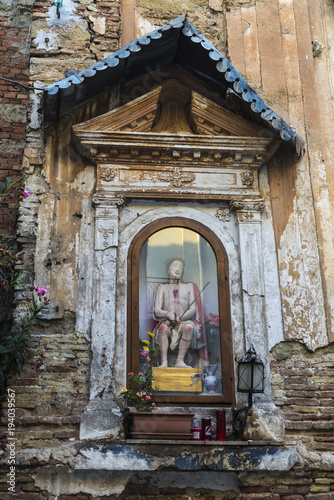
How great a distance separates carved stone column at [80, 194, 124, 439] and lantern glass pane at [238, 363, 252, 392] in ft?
3.89

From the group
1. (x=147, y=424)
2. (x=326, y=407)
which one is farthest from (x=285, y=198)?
(x=147, y=424)

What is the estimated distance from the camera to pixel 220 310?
6.61 metres

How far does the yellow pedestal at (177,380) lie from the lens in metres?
6.28

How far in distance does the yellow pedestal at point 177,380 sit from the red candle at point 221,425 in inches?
17.2

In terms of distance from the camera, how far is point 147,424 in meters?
5.65

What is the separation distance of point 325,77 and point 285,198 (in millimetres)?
1846

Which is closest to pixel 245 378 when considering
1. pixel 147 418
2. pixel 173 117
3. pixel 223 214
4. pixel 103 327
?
pixel 147 418

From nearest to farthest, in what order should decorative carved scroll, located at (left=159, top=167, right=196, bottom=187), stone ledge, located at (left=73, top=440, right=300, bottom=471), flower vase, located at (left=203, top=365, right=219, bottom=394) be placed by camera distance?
stone ledge, located at (left=73, top=440, right=300, bottom=471), flower vase, located at (left=203, top=365, right=219, bottom=394), decorative carved scroll, located at (left=159, top=167, right=196, bottom=187)

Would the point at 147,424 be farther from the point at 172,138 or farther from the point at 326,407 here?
the point at 172,138

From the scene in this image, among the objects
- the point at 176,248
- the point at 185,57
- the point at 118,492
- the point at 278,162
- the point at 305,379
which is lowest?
the point at 118,492

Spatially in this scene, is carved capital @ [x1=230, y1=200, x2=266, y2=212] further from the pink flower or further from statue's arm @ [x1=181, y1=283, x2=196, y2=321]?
the pink flower

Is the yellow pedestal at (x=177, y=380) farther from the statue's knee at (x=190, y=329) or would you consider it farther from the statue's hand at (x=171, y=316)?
the statue's hand at (x=171, y=316)

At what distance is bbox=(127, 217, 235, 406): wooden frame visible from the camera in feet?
20.4

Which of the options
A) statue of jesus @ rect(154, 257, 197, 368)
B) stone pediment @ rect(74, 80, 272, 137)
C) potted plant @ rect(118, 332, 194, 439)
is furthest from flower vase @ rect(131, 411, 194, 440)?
stone pediment @ rect(74, 80, 272, 137)
